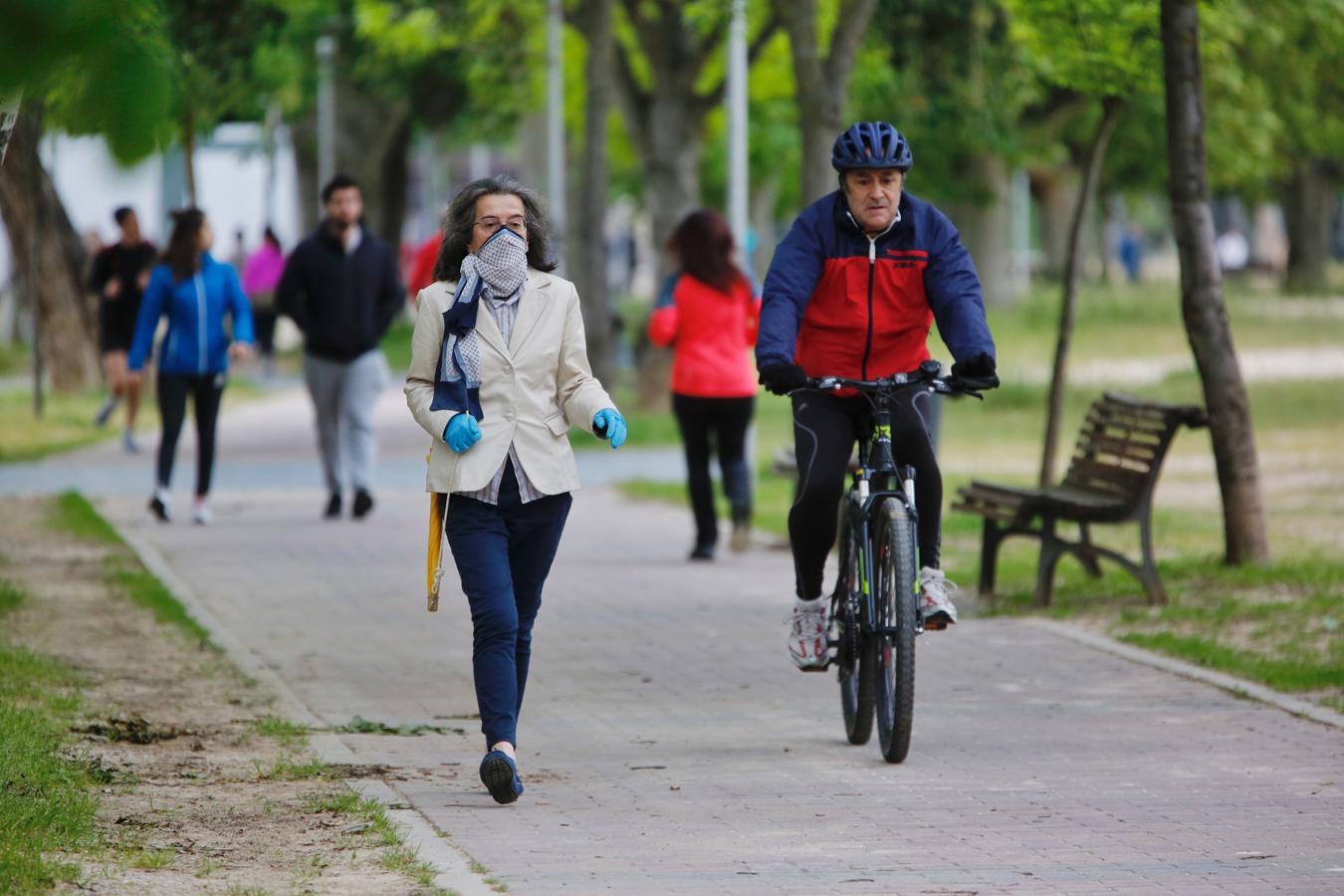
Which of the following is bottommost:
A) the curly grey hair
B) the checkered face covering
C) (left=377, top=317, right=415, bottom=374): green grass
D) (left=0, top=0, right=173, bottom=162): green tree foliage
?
(left=377, top=317, right=415, bottom=374): green grass

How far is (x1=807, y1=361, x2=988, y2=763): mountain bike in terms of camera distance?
7.02 metres

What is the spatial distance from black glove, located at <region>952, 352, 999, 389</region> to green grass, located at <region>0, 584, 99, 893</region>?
282 centimetres

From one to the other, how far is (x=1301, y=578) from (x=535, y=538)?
5.63m

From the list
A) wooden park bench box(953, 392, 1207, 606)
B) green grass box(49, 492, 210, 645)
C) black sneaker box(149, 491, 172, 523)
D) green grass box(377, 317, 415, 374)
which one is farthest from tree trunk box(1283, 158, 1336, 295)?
wooden park bench box(953, 392, 1207, 606)

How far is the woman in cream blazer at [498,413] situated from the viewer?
6.52 m

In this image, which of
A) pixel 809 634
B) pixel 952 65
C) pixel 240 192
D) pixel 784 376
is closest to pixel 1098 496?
pixel 809 634

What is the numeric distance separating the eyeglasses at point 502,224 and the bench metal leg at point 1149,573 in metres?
4.57

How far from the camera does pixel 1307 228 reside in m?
54.0

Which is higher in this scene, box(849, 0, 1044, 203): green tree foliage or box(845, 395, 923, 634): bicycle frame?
box(849, 0, 1044, 203): green tree foliage

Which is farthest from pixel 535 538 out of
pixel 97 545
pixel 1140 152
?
pixel 1140 152

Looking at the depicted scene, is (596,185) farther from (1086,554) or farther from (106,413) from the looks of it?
(1086,554)

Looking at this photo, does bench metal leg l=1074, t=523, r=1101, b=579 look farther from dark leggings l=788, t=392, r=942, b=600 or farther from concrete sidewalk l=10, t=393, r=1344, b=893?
dark leggings l=788, t=392, r=942, b=600

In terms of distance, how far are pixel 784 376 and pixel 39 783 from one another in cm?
244

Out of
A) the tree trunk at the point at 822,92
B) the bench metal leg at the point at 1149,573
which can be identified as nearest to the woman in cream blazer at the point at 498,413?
the bench metal leg at the point at 1149,573
